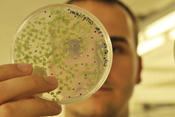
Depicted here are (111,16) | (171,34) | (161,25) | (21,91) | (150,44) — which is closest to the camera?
(21,91)

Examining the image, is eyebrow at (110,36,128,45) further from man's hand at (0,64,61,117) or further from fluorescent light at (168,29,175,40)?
fluorescent light at (168,29,175,40)

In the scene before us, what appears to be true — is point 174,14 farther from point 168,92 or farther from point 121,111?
point 121,111

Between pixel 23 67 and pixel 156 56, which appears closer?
pixel 23 67

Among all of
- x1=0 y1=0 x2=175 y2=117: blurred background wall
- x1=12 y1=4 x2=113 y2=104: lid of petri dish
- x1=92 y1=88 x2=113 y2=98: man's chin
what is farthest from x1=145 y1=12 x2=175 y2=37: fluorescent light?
x1=12 y1=4 x2=113 y2=104: lid of petri dish

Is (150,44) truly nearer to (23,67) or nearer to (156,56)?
(156,56)

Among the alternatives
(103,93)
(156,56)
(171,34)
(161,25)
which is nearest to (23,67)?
(103,93)
